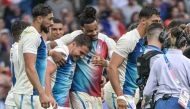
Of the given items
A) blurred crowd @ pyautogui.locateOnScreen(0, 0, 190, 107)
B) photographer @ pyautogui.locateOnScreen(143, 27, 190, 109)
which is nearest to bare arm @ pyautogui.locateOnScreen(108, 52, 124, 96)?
photographer @ pyautogui.locateOnScreen(143, 27, 190, 109)

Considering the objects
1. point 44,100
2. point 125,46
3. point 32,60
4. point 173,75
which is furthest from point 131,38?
point 44,100

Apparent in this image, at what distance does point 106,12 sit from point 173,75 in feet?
38.7

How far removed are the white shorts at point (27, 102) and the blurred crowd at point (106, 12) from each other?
9.58m

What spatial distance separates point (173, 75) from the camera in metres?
12.2

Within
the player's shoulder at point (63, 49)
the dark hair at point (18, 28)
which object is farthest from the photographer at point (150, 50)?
the dark hair at point (18, 28)

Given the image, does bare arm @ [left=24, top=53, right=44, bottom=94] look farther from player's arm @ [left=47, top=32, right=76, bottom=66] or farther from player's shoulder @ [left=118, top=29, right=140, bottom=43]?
player's shoulder @ [left=118, top=29, right=140, bottom=43]

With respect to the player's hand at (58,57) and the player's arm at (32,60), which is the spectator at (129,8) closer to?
the player's hand at (58,57)

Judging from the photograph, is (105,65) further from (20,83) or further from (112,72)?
(20,83)

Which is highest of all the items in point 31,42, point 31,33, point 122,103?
point 31,33

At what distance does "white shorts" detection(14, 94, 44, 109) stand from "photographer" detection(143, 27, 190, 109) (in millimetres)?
1570

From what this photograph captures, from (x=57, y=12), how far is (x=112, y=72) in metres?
10.4

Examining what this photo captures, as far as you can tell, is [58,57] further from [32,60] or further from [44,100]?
[44,100]

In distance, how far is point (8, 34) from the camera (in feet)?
74.8

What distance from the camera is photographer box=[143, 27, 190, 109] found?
1217cm
